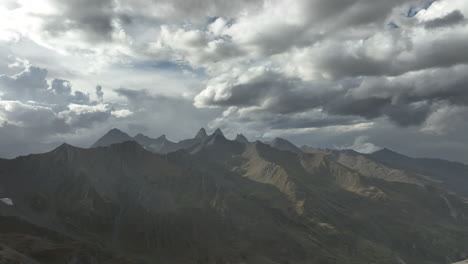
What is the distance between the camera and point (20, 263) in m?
187

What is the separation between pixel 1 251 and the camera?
191625 millimetres

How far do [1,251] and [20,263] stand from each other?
44.5 ft
